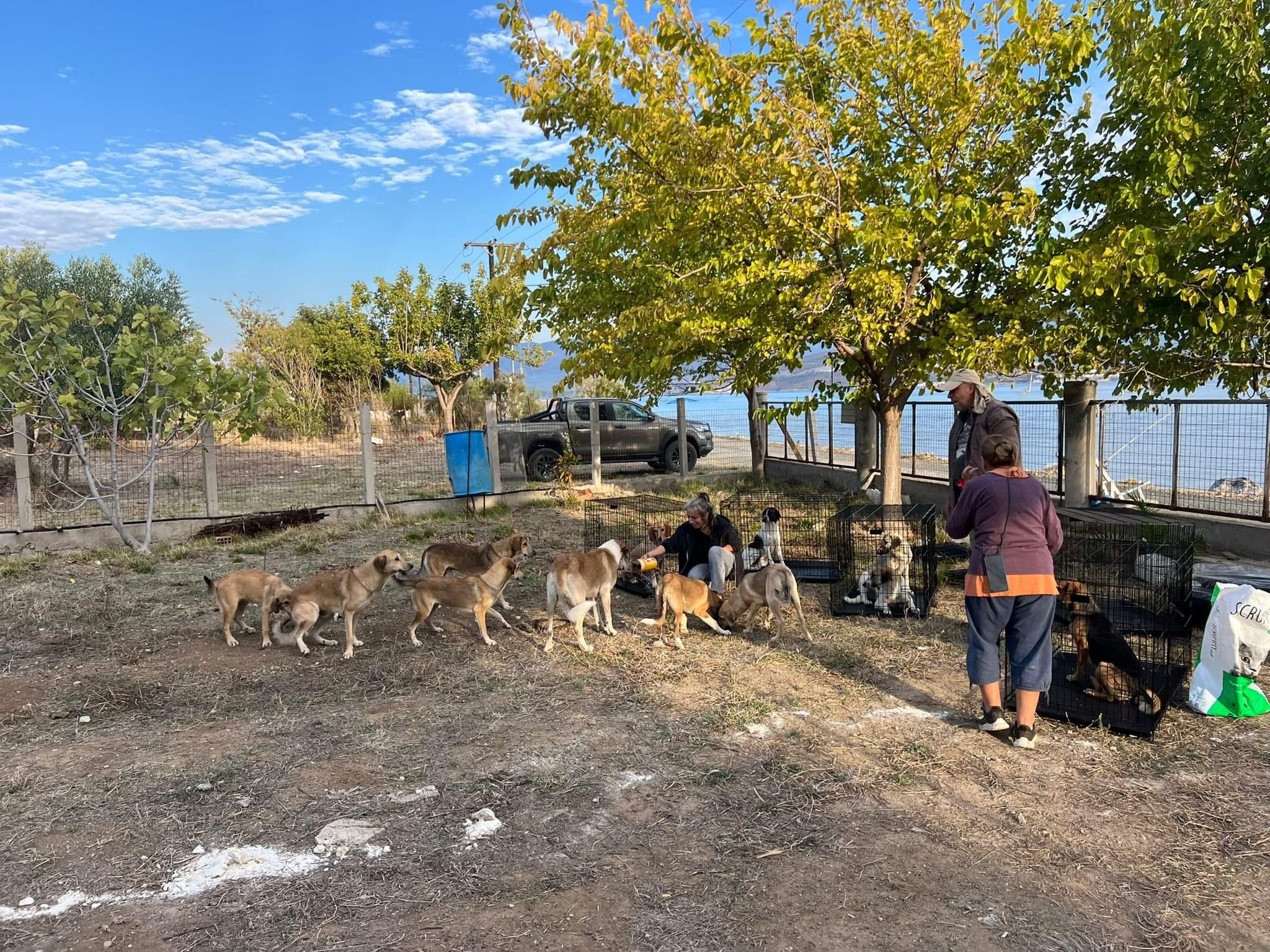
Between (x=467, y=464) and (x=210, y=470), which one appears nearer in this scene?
(x=210, y=470)

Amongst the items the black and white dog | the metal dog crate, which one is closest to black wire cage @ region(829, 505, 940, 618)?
the metal dog crate

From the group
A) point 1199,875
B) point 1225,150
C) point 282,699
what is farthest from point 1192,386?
point 282,699

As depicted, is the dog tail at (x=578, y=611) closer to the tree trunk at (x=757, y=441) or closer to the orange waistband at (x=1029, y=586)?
the orange waistband at (x=1029, y=586)

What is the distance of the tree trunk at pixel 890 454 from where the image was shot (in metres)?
10.1

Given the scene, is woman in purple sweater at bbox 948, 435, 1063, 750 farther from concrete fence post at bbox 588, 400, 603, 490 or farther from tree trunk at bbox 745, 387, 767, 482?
tree trunk at bbox 745, 387, 767, 482

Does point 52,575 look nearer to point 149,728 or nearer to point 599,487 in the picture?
point 149,728

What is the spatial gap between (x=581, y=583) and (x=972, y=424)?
145 inches

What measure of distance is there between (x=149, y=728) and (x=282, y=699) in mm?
834

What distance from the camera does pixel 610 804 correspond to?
423cm

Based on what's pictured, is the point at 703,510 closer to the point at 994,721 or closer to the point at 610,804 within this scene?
the point at 994,721

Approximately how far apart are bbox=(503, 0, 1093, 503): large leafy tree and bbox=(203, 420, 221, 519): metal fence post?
22.9ft

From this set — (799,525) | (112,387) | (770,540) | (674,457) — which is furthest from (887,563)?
(674,457)

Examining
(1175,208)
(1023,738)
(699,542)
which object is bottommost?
(1023,738)

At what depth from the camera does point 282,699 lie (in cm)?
585
